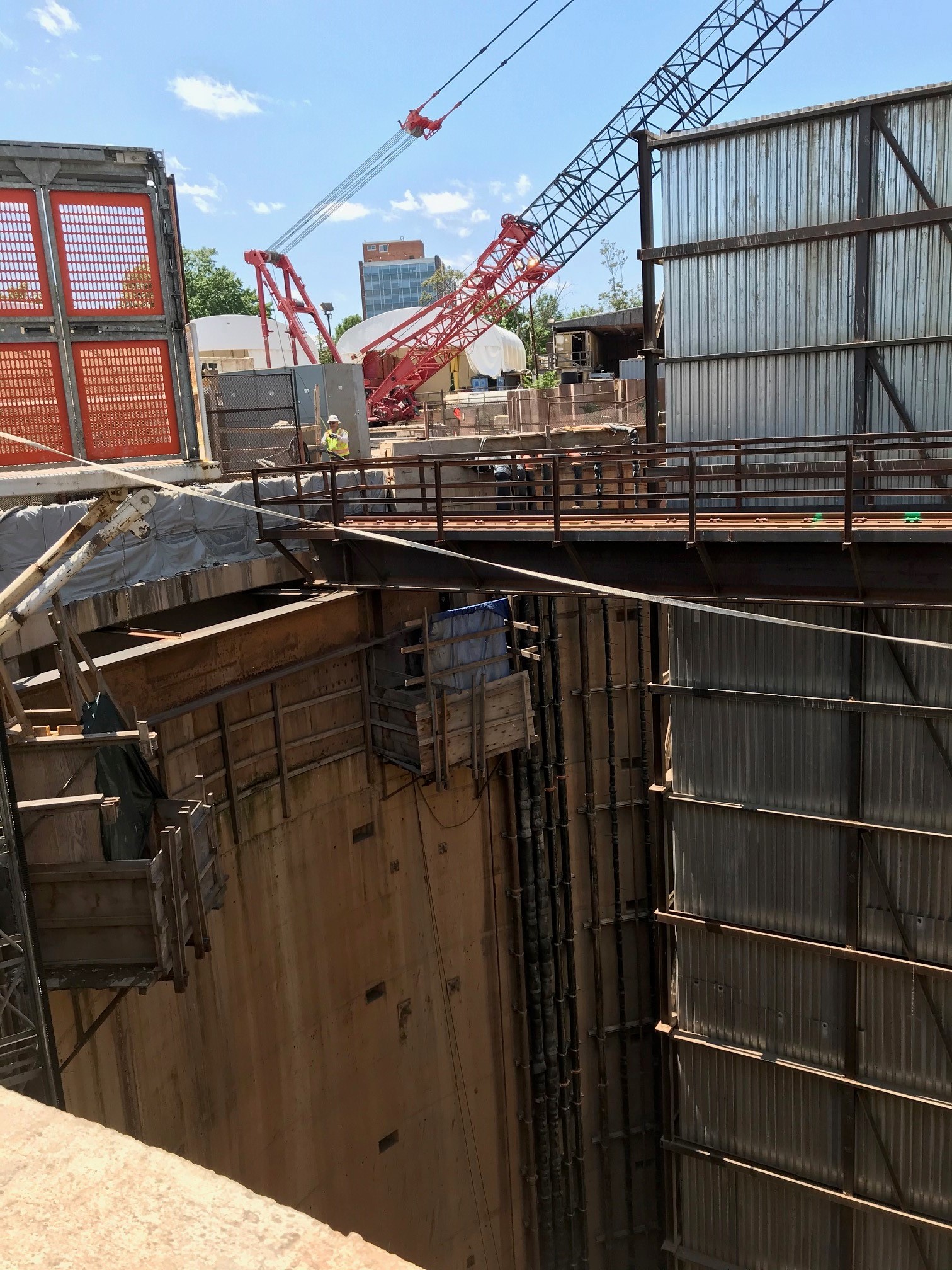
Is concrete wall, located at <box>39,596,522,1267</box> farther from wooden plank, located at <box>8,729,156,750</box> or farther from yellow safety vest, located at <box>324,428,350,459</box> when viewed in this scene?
yellow safety vest, located at <box>324,428,350,459</box>

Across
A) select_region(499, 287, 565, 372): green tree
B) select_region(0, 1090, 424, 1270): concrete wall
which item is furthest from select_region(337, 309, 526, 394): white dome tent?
select_region(0, 1090, 424, 1270): concrete wall

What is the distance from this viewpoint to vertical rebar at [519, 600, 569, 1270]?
17203 mm

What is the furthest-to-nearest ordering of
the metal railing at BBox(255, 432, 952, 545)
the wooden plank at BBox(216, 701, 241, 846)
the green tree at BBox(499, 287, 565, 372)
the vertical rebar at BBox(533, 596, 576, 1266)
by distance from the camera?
the green tree at BBox(499, 287, 565, 372) < the vertical rebar at BBox(533, 596, 576, 1266) < the wooden plank at BBox(216, 701, 241, 846) < the metal railing at BBox(255, 432, 952, 545)

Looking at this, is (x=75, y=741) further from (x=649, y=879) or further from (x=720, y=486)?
(x=649, y=879)

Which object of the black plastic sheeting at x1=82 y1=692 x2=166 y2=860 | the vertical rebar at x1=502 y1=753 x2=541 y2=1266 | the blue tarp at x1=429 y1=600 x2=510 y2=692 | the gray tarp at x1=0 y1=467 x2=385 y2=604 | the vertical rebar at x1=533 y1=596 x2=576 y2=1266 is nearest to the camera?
the black plastic sheeting at x1=82 y1=692 x2=166 y2=860

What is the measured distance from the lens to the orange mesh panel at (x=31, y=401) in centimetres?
886

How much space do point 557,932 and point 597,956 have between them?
1018mm

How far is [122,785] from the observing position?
858 centimetres

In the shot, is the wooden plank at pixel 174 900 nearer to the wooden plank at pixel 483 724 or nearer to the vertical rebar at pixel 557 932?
the wooden plank at pixel 483 724

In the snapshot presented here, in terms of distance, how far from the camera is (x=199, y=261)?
318 ft

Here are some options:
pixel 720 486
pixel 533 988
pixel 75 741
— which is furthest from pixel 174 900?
pixel 533 988

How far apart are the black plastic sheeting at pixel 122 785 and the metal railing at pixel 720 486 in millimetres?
3295

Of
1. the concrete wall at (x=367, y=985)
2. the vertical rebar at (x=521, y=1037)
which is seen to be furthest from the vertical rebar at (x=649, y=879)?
the vertical rebar at (x=521, y=1037)

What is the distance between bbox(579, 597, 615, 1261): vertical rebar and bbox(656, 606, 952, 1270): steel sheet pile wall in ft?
14.6
